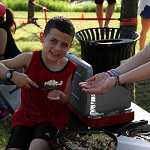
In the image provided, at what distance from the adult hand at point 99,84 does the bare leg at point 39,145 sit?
365mm

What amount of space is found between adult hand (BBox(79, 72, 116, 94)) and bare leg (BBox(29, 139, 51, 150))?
0.37m

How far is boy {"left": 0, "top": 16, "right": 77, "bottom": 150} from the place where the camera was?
1.92 metres

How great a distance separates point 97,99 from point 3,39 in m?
1.19

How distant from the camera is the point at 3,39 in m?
2.95

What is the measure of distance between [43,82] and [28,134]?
0.31 metres

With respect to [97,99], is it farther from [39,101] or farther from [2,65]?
[2,65]

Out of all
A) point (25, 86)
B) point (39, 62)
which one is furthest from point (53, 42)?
point (25, 86)

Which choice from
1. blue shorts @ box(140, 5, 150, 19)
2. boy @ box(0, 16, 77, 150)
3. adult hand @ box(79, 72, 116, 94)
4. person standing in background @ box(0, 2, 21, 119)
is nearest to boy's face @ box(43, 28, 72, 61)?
boy @ box(0, 16, 77, 150)

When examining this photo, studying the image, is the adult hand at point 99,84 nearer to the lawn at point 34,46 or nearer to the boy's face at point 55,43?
the boy's face at point 55,43

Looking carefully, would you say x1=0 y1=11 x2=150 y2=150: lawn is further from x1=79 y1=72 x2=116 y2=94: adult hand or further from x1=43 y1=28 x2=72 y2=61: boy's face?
x1=43 y1=28 x2=72 y2=61: boy's face

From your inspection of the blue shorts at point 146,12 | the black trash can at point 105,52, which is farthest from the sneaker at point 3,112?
the blue shorts at point 146,12

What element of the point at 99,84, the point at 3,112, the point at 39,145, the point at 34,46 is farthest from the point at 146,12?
the point at 39,145

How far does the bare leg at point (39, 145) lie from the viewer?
1.81 metres

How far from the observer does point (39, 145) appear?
1821 millimetres
